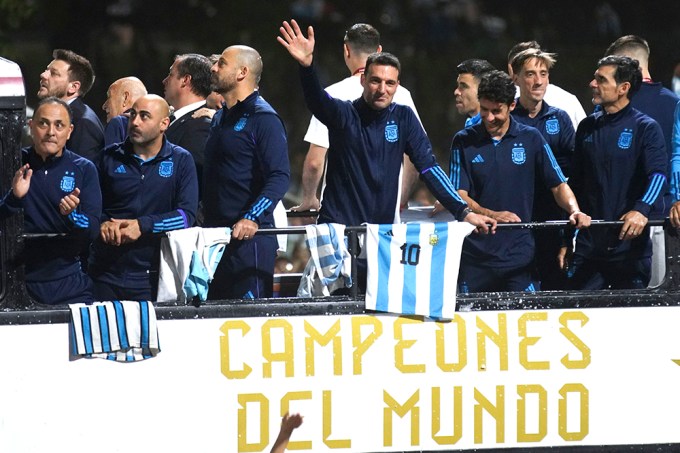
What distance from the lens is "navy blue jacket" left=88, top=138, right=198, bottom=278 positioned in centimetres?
827

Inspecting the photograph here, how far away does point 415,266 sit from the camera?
831 cm

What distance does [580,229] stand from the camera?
27.9 ft

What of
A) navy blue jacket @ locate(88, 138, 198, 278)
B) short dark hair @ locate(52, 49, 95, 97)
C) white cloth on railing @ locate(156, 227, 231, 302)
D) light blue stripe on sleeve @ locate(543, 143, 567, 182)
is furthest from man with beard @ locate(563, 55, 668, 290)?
short dark hair @ locate(52, 49, 95, 97)

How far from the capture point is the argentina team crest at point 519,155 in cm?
875

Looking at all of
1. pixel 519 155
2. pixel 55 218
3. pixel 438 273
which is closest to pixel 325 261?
pixel 438 273

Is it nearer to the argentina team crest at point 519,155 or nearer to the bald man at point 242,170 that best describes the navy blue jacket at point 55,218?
the bald man at point 242,170

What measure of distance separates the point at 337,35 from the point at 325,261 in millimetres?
14598

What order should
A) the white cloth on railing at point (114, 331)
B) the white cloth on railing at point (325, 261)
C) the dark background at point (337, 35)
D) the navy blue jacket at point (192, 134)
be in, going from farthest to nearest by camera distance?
1. the dark background at point (337, 35)
2. the navy blue jacket at point (192, 134)
3. the white cloth on railing at point (325, 261)
4. the white cloth on railing at point (114, 331)

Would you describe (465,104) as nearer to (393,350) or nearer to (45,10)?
(393,350)

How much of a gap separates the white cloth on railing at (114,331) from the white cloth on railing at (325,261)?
3.14 feet

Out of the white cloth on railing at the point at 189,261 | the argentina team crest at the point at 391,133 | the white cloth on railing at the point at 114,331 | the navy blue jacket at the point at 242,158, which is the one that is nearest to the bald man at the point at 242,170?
the navy blue jacket at the point at 242,158

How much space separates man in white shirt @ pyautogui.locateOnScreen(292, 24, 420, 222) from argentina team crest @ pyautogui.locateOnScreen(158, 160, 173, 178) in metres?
1.56

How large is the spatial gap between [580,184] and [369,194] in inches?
52.1

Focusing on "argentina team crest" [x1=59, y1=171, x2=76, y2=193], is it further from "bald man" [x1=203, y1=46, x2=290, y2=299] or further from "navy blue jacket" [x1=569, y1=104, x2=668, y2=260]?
"navy blue jacket" [x1=569, y1=104, x2=668, y2=260]
